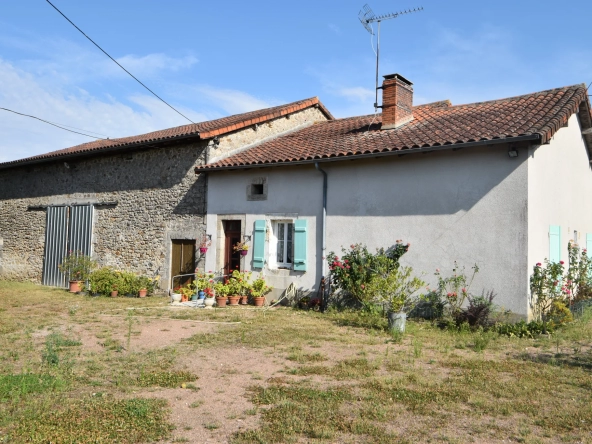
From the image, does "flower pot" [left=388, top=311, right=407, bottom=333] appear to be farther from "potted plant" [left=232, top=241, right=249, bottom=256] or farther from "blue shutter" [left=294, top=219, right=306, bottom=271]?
"potted plant" [left=232, top=241, right=249, bottom=256]

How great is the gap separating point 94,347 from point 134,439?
337 cm

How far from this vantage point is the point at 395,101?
1148 cm

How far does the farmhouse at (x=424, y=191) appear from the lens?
848cm

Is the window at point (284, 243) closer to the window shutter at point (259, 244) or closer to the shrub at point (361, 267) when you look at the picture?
the window shutter at point (259, 244)

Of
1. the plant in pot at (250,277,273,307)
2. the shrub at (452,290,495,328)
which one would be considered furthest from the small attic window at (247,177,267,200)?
the shrub at (452,290,495,328)

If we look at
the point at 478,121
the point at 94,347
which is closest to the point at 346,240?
the point at 478,121

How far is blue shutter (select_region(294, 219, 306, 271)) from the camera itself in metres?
10.9

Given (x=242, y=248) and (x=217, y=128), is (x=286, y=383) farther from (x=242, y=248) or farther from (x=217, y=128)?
(x=217, y=128)

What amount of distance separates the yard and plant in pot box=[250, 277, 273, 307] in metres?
2.35

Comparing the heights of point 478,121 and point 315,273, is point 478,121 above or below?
above

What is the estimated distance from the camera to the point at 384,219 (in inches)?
387

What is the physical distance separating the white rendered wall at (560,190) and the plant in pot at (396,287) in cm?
212

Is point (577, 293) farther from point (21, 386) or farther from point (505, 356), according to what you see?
point (21, 386)

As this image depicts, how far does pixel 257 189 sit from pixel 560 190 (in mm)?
6729
